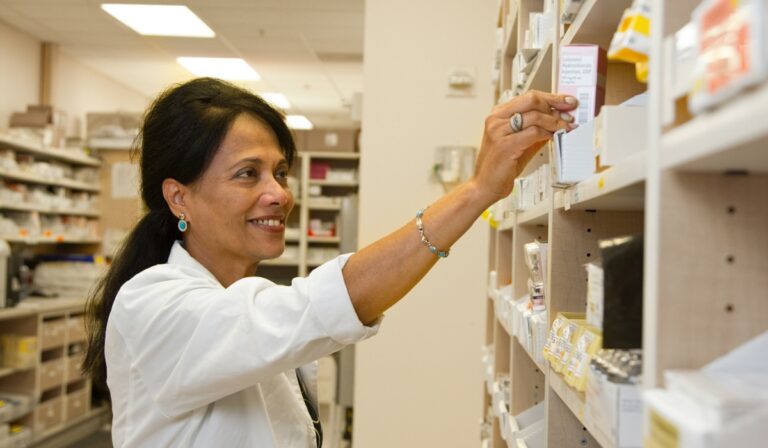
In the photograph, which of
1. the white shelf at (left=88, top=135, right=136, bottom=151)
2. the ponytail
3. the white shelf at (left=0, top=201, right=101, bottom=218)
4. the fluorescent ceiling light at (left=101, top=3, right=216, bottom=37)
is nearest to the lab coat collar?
the ponytail

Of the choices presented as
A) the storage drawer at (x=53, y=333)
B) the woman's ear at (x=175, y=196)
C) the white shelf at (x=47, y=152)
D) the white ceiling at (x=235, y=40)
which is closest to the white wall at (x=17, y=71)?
the white ceiling at (x=235, y=40)

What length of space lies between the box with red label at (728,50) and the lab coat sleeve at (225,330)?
738mm

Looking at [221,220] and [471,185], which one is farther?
[221,220]

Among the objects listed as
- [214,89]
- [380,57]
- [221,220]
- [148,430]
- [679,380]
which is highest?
[380,57]

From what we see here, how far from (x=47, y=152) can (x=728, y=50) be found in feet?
20.8

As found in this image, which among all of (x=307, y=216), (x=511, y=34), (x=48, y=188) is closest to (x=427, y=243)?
(x=511, y=34)

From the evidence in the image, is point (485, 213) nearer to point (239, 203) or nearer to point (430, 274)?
point (239, 203)

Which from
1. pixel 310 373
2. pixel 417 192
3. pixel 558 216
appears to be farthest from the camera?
pixel 417 192

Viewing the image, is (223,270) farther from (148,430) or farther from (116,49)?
(116,49)

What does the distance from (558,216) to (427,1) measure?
3.17m

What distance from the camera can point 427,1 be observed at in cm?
430

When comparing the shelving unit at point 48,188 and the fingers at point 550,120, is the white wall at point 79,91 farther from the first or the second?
the fingers at point 550,120

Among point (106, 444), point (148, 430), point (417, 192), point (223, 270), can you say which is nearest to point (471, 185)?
point (223, 270)

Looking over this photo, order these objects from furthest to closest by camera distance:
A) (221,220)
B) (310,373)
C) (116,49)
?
(116,49) → (310,373) → (221,220)
